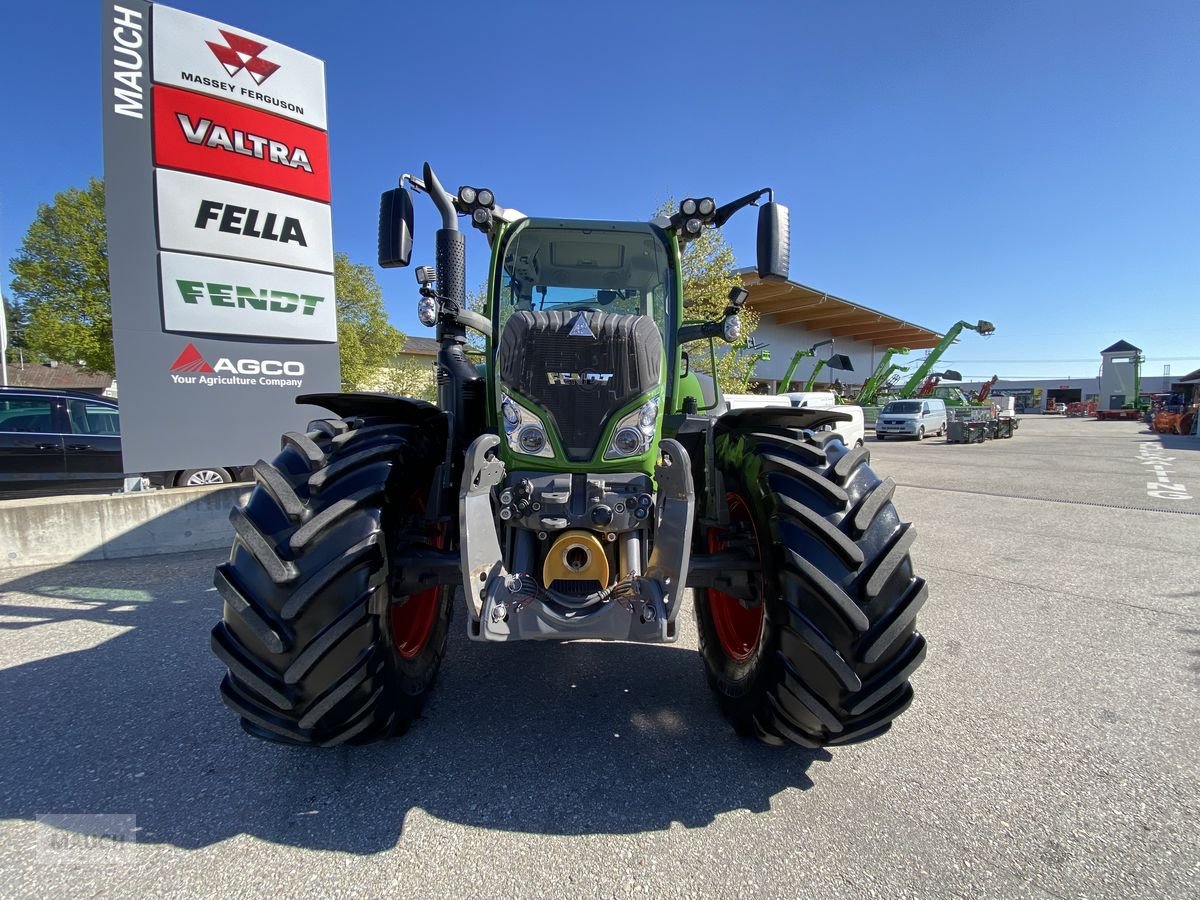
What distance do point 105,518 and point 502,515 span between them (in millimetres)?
5271

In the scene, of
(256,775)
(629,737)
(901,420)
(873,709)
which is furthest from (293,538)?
(901,420)

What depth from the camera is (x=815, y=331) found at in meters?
37.0

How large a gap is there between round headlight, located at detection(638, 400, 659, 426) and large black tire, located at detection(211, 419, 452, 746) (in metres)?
1.05

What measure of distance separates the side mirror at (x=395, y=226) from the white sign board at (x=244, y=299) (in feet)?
→ 12.4

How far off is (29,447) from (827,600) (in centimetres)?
884

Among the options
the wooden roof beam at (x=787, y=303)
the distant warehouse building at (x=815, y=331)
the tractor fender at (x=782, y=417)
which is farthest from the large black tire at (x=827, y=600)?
the wooden roof beam at (x=787, y=303)

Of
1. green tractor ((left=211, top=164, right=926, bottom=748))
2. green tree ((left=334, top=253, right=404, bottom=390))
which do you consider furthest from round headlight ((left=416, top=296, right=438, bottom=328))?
green tree ((left=334, top=253, right=404, bottom=390))

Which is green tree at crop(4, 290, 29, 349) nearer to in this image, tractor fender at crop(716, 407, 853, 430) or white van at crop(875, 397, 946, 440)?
tractor fender at crop(716, 407, 853, 430)

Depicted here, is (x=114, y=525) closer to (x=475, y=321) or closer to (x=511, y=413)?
(x=475, y=321)

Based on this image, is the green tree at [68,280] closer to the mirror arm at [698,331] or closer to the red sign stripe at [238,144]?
the red sign stripe at [238,144]

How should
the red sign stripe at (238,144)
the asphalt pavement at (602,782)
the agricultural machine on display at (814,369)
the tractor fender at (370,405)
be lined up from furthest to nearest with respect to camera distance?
the agricultural machine on display at (814,369)
the red sign stripe at (238,144)
the tractor fender at (370,405)
the asphalt pavement at (602,782)

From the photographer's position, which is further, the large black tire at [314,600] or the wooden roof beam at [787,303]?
the wooden roof beam at [787,303]

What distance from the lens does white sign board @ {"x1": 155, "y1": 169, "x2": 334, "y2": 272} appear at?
526 centimetres

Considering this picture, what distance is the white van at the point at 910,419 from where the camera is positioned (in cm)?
2412
